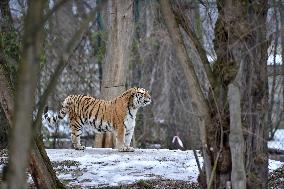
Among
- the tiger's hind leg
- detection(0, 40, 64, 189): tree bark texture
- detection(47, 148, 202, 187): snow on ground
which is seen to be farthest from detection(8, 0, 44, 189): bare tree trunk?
the tiger's hind leg

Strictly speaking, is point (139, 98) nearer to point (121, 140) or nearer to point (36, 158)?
point (121, 140)

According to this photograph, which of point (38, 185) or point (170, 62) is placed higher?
point (170, 62)

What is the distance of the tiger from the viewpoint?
395 inches

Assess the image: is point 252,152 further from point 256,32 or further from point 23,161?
point 23,161

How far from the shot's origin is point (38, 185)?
616 cm

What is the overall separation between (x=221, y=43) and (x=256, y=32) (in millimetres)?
284

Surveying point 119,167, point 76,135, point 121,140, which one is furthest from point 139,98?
point 119,167

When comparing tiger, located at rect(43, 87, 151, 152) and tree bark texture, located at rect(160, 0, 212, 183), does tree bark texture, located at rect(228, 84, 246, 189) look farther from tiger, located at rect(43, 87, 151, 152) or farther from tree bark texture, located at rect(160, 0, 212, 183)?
tiger, located at rect(43, 87, 151, 152)

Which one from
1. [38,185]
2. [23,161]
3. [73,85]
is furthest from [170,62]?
[23,161]

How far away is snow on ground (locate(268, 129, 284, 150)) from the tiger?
3.79m

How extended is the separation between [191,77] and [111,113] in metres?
5.22

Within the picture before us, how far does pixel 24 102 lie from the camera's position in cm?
253

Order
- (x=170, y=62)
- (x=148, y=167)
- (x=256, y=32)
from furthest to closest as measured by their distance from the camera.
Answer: (x=170, y=62)
(x=148, y=167)
(x=256, y=32)

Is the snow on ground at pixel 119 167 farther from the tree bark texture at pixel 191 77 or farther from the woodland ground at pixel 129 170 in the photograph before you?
the tree bark texture at pixel 191 77
